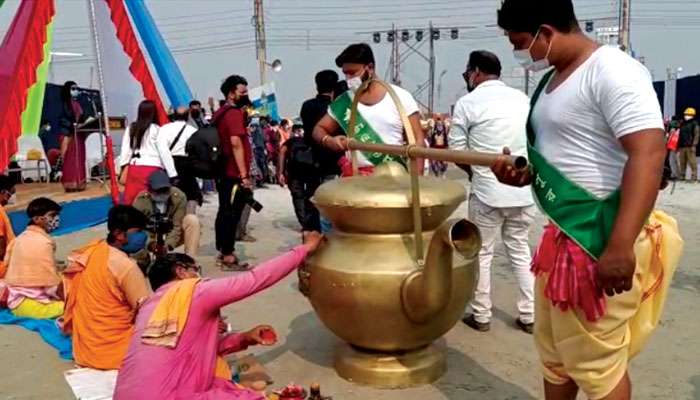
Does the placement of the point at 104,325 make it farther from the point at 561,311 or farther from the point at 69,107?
the point at 69,107

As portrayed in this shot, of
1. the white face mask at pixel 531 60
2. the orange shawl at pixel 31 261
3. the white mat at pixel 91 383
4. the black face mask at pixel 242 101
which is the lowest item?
the white mat at pixel 91 383

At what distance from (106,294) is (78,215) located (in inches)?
218

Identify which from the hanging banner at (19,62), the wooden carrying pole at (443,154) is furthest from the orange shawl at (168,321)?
the hanging banner at (19,62)

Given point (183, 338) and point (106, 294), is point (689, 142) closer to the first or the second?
point (106, 294)

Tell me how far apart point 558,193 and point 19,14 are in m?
7.49

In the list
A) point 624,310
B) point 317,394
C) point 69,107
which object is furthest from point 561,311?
point 69,107

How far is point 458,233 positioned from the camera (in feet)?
10.2

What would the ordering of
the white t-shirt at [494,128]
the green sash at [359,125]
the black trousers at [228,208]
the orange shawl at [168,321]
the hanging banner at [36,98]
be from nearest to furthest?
the orange shawl at [168,321]
the green sash at [359,125]
the white t-shirt at [494,128]
the black trousers at [228,208]
the hanging banner at [36,98]

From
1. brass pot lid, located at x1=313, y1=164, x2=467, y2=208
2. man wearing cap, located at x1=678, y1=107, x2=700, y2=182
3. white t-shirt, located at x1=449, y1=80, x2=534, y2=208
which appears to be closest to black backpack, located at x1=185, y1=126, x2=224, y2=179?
white t-shirt, located at x1=449, y1=80, x2=534, y2=208

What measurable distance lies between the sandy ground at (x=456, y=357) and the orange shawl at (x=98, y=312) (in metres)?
0.23

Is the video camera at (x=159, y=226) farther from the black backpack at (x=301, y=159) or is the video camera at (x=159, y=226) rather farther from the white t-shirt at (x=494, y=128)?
the white t-shirt at (x=494, y=128)

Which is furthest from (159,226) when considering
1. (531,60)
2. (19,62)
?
(531,60)

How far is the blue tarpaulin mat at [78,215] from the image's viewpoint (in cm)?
816

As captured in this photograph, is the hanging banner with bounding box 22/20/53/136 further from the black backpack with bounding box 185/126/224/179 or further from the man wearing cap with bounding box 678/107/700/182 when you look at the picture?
the man wearing cap with bounding box 678/107/700/182
